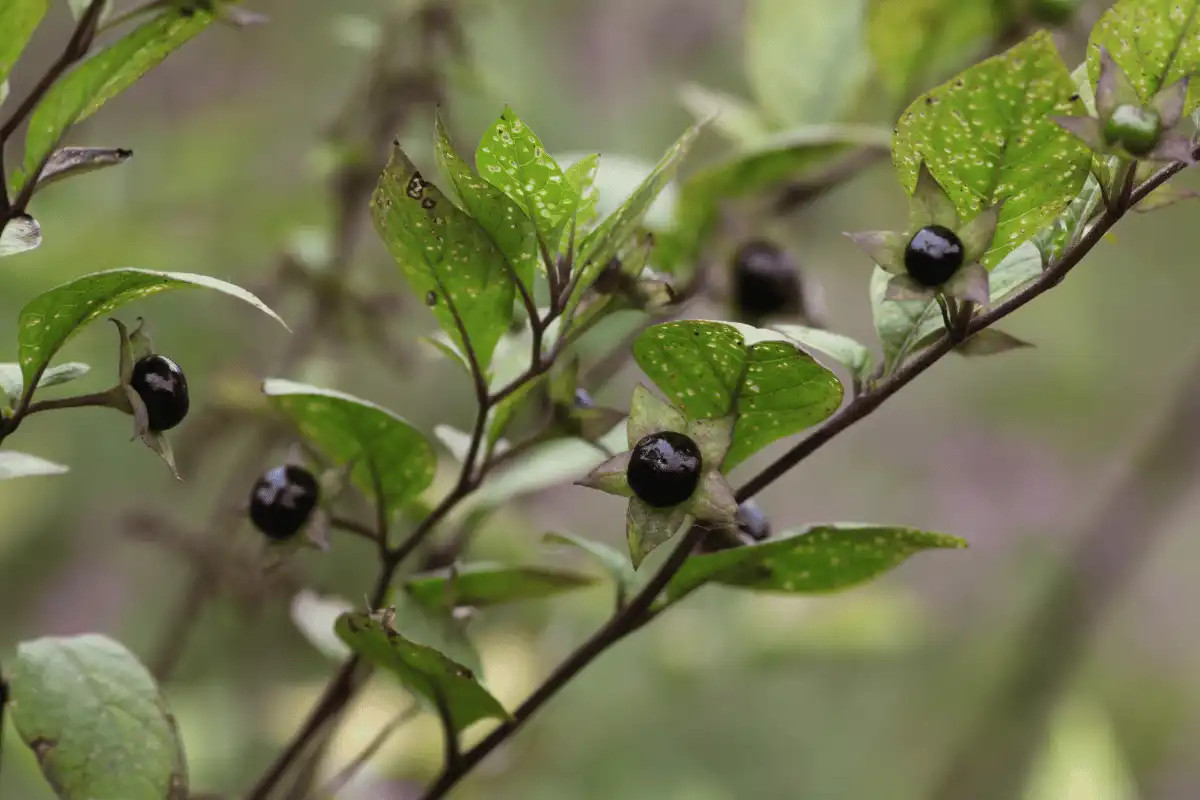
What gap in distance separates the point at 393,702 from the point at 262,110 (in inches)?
29.5

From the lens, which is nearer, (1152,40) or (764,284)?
(1152,40)

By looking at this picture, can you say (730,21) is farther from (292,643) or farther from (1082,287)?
(292,643)

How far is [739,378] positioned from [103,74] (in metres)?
0.17

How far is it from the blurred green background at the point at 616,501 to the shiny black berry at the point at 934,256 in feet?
0.75

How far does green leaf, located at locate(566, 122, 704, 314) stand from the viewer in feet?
0.91

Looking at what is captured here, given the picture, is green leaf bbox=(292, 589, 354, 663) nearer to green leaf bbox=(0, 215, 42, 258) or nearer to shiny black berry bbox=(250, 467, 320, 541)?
shiny black berry bbox=(250, 467, 320, 541)

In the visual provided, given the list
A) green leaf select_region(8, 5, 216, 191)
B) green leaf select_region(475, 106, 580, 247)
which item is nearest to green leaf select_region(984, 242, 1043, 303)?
green leaf select_region(475, 106, 580, 247)

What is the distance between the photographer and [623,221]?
29cm

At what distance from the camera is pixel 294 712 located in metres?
0.85

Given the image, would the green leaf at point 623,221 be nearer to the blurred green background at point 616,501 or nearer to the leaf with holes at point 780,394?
the leaf with holes at point 780,394

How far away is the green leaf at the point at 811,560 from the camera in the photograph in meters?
0.31

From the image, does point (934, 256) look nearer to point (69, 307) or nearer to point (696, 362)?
point (696, 362)

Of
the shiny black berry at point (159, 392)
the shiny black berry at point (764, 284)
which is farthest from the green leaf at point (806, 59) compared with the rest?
the shiny black berry at point (159, 392)

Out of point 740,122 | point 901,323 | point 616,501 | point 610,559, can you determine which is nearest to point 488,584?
point 610,559
